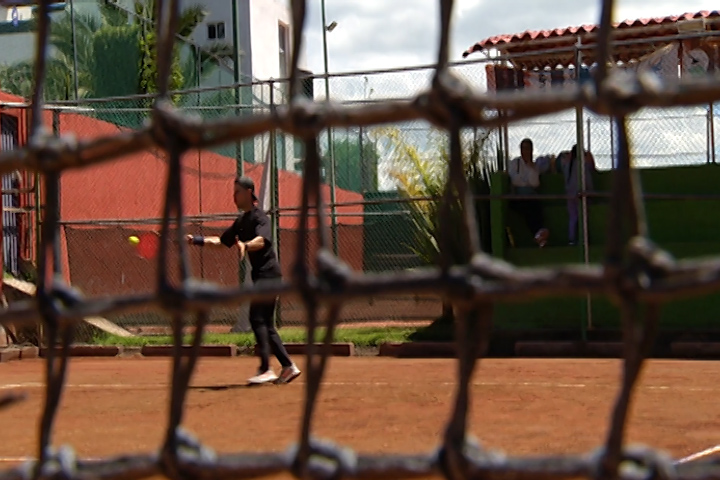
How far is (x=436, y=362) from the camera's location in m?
10.8

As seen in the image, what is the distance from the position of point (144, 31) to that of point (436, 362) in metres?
19.3

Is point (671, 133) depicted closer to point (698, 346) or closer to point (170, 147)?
point (698, 346)

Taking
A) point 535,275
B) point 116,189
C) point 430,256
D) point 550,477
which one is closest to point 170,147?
→ point 535,275

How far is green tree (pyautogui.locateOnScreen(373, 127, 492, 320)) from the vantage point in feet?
41.2

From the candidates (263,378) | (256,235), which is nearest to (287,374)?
(263,378)

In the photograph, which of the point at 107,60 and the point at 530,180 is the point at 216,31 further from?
the point at 530,180

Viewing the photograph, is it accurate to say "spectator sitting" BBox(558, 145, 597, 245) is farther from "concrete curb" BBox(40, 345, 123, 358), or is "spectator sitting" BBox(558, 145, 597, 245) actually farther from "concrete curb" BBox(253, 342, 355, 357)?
"concrete curb" BBox(40, 345, 123, 358)

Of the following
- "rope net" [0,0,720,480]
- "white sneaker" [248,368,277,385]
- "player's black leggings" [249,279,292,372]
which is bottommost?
"white sneaker" [248,368,277,385]

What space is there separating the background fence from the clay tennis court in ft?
8.69

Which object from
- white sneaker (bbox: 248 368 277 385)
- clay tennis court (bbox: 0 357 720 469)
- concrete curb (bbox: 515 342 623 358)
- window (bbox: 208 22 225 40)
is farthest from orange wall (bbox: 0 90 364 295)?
window (bbox: 208 22 225 40)

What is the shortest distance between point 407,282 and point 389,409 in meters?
5.44

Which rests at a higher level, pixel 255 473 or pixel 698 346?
pixel 255 473

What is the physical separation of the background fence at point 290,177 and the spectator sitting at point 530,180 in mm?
232

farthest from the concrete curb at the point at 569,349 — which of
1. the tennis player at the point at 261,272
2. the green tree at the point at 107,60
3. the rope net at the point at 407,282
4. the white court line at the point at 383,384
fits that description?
the green tree at the point at 107,60
